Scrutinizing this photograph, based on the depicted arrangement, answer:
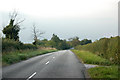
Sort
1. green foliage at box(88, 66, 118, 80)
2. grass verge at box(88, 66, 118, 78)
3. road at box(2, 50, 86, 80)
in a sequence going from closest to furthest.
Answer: green foliage at box(88, 66, 118, 80) < grass verge at box(88, 66, 118, 78) < road at box(2, 50, 86, 80)

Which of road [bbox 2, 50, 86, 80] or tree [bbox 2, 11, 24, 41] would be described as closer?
road [bbox 2, 50, 86, 80]

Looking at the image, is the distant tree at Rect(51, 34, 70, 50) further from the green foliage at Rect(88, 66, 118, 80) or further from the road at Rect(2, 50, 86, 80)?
the green foliage at Rect(88, 66, 118, 80)

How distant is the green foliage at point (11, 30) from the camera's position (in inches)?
1640

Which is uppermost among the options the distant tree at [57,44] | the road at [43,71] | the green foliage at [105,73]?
the distant tree at [57,44]

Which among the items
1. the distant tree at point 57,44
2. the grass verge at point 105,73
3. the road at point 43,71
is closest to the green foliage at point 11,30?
the road at point 43,71

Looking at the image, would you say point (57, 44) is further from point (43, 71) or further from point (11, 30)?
point (43, 71)

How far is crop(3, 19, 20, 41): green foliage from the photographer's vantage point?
4166 centimetres

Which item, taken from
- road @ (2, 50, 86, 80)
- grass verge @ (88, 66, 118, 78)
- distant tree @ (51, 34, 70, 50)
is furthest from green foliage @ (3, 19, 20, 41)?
distant tree @ (51, 34, 70, 50)

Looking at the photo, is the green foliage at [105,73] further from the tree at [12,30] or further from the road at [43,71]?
the tree at [12,30]

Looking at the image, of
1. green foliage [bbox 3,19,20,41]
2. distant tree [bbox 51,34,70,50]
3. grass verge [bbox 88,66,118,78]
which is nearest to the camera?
grass verge [bbox 88,66,118,78]

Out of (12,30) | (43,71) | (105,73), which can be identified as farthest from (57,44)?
(105,73)

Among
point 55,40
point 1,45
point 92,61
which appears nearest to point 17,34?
point 1,45

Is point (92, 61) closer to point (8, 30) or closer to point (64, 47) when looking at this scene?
point (8, 30)

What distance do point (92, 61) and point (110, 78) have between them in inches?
389
